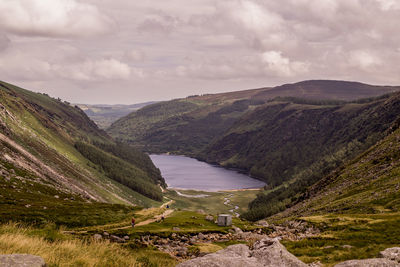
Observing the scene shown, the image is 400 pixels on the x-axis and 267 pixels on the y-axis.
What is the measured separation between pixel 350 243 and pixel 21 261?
3430 centimetres

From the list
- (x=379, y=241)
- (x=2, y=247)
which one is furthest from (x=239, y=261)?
(x=379, y=241)

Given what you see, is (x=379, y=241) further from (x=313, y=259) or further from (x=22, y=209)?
(x=22, y=209)

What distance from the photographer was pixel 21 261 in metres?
12.5

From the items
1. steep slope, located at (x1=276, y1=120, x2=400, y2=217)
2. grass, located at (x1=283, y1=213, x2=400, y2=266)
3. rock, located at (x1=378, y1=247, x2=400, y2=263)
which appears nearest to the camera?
rock, located at (x1=378, y1=247, x2=400, y2=263)

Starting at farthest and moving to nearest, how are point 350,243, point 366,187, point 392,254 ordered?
point 366,187
point 350,243
point 392,254

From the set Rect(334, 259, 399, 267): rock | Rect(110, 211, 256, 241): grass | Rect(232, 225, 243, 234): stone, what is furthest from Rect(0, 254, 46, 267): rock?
Rect(232, 225, 243, 234): stone

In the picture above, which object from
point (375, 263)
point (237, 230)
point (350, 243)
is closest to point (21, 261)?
point (375, 263)

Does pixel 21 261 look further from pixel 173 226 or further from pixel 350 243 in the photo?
pixel 173 226

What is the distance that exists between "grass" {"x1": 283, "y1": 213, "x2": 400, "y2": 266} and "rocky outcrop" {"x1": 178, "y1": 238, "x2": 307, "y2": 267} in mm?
6714

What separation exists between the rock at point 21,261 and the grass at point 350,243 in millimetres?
21131

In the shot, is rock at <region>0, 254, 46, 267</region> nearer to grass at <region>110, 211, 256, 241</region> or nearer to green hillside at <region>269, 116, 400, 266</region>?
green hillside at <region>269, 116, 400, 266</region>

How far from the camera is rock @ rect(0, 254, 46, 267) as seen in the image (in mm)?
12095

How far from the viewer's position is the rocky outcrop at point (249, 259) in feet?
57.1

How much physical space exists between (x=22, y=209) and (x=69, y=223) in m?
12.0
